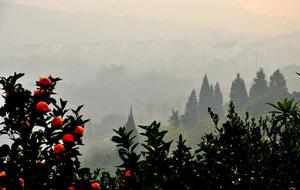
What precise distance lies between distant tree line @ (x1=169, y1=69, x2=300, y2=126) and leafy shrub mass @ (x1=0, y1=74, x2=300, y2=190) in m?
143

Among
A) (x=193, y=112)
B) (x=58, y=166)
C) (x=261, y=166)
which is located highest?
(x=193, y=112)

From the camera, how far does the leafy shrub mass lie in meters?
7.46

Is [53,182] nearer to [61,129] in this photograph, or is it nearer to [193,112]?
[61,129]

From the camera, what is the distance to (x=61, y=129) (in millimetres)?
8062

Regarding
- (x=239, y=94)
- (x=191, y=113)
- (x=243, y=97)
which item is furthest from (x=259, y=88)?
Result: (x=191, y=113)

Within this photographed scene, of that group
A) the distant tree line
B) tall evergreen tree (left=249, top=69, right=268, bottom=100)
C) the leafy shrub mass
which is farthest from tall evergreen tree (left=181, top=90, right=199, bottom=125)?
the leafy shrub mass

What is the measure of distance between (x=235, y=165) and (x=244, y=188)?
20.5 inches

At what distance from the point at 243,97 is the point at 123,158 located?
158 metres

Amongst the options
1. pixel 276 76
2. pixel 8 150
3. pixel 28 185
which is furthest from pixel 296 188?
pixel 276 76

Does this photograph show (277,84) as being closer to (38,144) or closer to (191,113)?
(191,113)

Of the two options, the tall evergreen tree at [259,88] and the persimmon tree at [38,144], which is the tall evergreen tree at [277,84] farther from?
the persimmon tree at [38,144]

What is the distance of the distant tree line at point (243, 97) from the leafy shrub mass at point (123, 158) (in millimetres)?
142617

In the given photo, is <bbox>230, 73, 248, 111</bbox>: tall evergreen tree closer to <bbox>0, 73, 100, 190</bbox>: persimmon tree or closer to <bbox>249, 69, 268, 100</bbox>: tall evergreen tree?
<bbox>249, 69, 268, 100</bbox>: tall evergreen tree

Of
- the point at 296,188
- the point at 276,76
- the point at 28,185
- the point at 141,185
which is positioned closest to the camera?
the point at 141,185
